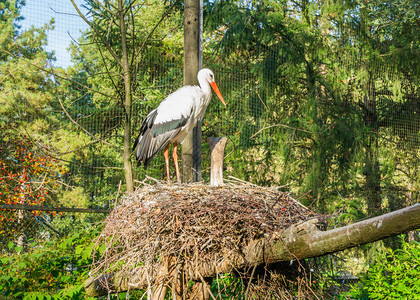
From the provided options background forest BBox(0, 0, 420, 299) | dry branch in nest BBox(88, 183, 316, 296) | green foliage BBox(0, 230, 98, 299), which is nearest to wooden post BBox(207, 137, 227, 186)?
dry branch in nest BBox(88, 183, 316, 296)

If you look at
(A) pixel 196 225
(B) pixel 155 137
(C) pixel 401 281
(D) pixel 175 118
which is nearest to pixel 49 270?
(B) pixel 155 137

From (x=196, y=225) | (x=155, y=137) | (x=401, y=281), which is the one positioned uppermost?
(x=155, y=137)

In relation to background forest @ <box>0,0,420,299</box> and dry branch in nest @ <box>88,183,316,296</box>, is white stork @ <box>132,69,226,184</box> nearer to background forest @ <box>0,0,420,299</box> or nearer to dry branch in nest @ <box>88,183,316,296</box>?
dry branch in nest @ <box>88,183,316,296</box>

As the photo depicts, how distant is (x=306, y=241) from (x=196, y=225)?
753mm

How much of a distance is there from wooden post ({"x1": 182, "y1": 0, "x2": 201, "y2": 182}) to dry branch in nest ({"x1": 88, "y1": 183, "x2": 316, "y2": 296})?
1172 millimetres

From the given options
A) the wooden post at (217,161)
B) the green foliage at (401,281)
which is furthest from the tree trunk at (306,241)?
the green foliage at (401,281)

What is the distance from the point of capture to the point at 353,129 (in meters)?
7.44

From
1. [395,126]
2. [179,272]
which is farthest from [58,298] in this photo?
[395,126]

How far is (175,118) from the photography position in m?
4.09

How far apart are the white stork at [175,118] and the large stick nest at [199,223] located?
1.19 metres

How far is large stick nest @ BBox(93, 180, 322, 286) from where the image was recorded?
2559 mm

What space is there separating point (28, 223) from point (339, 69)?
5469 millimetres

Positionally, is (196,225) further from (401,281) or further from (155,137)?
(401,281)

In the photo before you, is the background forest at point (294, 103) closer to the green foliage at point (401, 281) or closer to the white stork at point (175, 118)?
the green foliage at point (401, 281)
